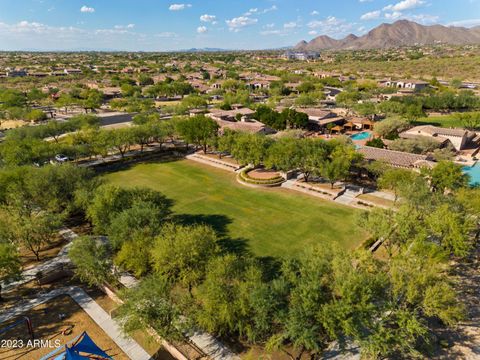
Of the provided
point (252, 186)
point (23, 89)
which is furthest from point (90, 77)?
point (252, 186)

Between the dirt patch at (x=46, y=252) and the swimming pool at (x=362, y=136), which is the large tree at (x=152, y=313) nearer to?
the dirt patch at (x=46, y=252)

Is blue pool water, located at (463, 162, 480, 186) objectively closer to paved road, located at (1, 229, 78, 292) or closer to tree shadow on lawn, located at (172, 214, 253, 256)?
tree shadow on lawn, located at (172, 214, 253, 256)

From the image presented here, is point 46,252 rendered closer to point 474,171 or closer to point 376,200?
point 376,200

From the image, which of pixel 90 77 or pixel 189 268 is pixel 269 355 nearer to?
pixel 189 268

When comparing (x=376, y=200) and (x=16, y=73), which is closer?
(x=376, y=200)

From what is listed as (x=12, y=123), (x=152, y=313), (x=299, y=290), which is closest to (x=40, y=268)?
(x=152, y=313)

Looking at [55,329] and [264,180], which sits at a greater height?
[264,180]

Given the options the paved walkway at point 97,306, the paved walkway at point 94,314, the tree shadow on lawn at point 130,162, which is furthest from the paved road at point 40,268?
the tree shadow on lawn at point 130,162
